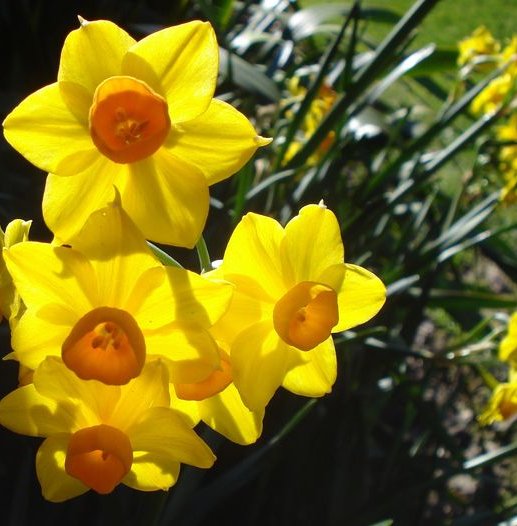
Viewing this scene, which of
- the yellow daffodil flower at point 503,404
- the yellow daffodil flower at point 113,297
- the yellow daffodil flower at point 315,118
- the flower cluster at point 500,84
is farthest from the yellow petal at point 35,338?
the flower cluster at point 500,84

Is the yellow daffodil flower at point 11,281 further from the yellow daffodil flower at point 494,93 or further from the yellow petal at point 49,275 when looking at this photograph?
the yellow daffodil flower at point 494,93

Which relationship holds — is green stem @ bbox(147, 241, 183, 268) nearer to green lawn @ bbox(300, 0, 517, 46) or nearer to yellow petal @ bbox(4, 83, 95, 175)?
yellow petal @ bbox(4, 83, 95, 175)

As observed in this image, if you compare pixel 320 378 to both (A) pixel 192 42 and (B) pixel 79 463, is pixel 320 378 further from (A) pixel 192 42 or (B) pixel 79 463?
(A) pixel 192 42

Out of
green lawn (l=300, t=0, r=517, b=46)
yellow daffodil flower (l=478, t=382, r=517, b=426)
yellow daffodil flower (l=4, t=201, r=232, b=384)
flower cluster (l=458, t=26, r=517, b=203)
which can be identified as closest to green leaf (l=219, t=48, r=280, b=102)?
flower cluster (l=458, t=26, r=517, b=203)

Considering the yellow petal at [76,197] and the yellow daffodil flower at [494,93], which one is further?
the yellow daffodil flower at [494,93]

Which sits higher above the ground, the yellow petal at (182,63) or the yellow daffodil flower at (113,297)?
the yellow petal at (182,63)

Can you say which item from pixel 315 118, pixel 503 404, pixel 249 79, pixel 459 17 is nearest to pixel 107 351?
pixel 503 404
